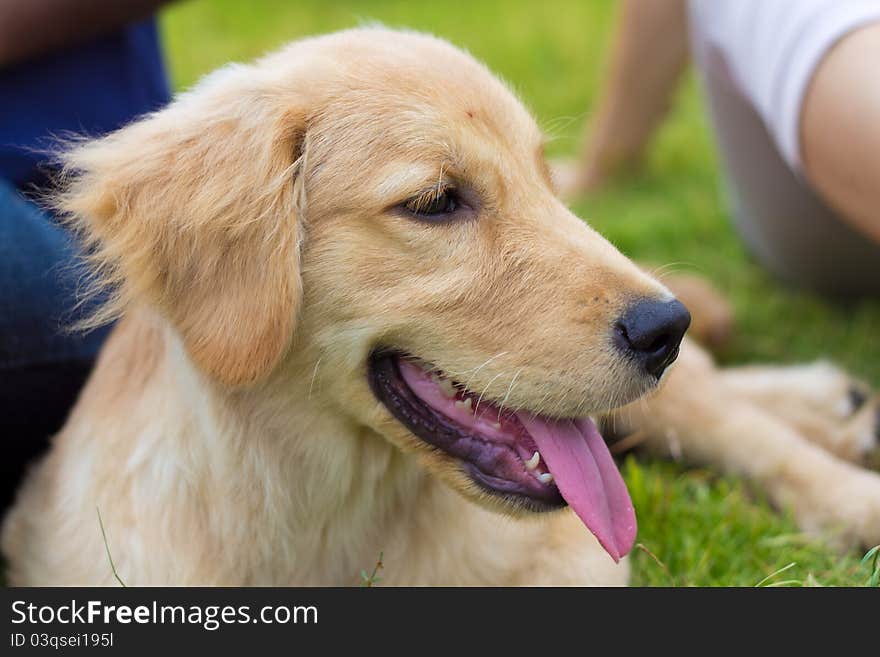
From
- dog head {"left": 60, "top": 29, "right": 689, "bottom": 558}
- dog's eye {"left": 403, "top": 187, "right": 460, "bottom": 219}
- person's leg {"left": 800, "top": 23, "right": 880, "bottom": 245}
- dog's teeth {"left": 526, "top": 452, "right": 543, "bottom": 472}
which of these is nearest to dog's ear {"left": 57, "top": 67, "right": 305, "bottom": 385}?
dog head {"left": 60, "top": 29, "right": 689, "bottom": 558}

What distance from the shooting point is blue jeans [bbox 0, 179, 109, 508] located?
3447 millimetres

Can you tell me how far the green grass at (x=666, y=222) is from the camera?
341 cm

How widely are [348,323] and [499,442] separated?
459 mm

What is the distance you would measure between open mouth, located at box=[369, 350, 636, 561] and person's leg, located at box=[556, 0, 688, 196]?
130 inches

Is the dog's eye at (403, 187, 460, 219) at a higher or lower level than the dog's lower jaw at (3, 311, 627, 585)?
higher

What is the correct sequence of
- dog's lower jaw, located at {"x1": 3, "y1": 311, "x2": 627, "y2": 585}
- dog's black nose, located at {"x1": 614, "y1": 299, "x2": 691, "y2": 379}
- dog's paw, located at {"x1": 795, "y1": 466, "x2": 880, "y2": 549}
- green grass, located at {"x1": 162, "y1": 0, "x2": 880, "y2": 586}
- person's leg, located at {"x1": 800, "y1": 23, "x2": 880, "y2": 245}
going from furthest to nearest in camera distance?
1. dog's paw, located at {"x1": 795, "y1": 466, "x2": 880, "y2": 549}
2. green grass, located at {"x1": 162, "y1": 0, "x2": 880, "y2": 586}
3. person's leg, located at {"x1": 800, "y1": 23, "x2": 880, "y2": 245}
4. dog's lower jaw, located at {"x1": 3, "y1": 311, "x2": 627, "y2": 585}
5. dog's black nose, located at {"x1": 614, "y1": 299, "x2": 691, "y2": 379}

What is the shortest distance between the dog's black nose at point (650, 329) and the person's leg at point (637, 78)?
339 centimetres

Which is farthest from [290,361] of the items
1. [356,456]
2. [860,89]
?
[860,89]

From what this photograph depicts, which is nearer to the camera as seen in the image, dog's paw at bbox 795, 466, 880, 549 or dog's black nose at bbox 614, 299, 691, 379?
dog's black nose at bbox 614, 299, 691, 379

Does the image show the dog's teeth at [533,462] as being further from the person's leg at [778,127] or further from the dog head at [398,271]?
the person's leg at [778,127]

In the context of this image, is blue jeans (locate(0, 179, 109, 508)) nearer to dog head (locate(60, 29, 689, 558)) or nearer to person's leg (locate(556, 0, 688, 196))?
dog head (locate(60, 29, 689, 558))

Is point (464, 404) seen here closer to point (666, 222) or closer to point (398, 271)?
point (398, 271)

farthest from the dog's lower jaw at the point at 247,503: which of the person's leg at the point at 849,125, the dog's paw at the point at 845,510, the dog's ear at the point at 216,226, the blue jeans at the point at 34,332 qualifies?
the person's leg at the point at 849,125

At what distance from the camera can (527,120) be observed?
296 centimetres
